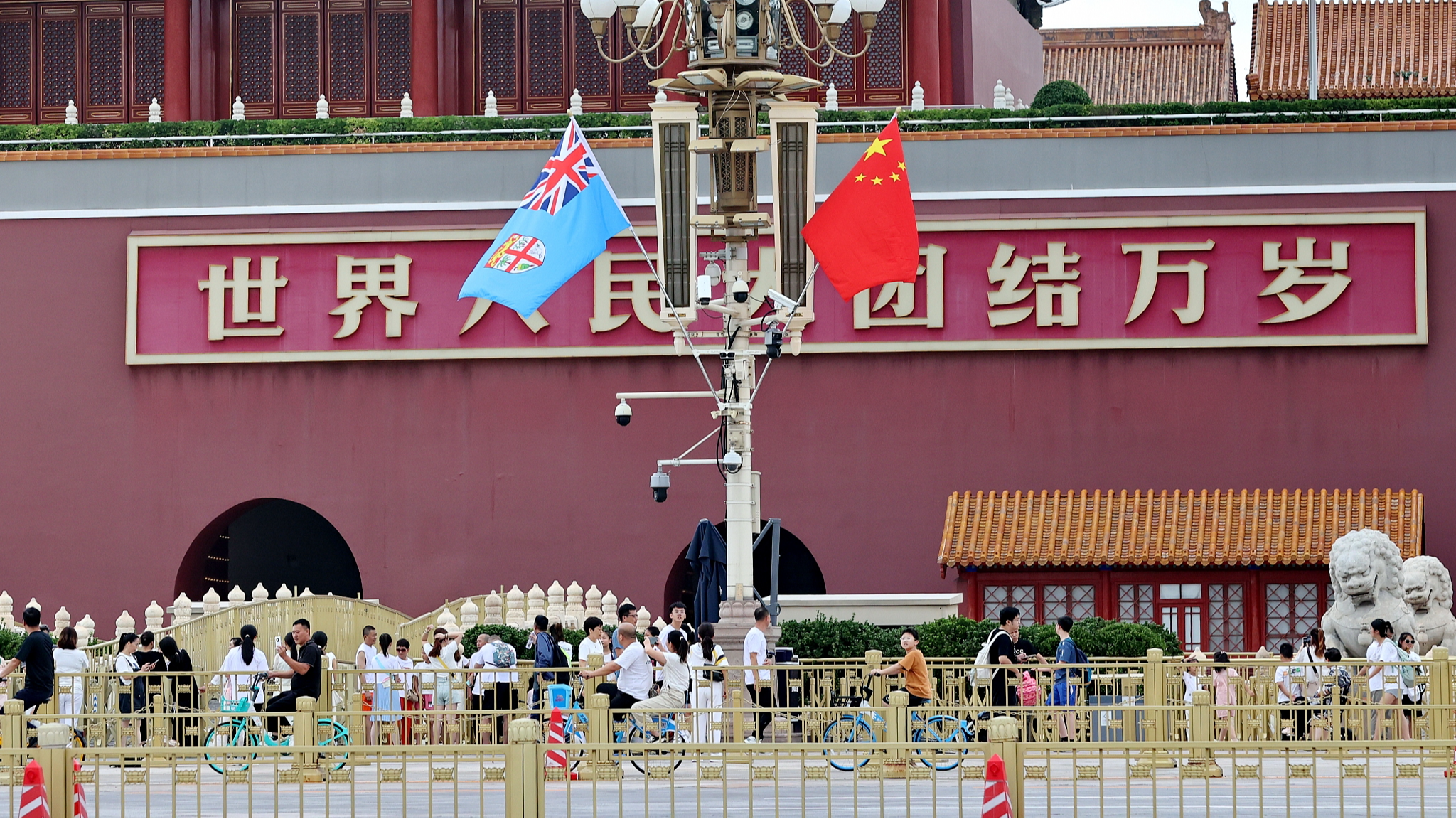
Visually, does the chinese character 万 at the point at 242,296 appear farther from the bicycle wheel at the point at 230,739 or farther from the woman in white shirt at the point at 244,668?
the bicycle wheel at the point at 230,739

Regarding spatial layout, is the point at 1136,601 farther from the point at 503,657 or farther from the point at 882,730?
the point at 882,730

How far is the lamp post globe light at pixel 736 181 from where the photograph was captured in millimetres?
18562

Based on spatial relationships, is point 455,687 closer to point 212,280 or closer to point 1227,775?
point 1227,775

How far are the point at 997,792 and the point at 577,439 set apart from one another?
1509 centimetres

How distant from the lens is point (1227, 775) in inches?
615

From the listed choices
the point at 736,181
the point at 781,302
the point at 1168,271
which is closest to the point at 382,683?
the point at 781,302

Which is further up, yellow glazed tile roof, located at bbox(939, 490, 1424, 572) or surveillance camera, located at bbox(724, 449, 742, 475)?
surveillance camera, located at bbox(724, 449, 742, 475)

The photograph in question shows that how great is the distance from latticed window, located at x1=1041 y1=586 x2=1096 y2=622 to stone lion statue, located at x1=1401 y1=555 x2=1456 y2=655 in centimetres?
460

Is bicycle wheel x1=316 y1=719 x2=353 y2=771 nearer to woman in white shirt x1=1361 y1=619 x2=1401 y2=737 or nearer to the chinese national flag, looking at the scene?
the chinese national flag

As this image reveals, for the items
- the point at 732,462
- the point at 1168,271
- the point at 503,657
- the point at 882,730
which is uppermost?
the point at 1168,271

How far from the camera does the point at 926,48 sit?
28984 mm

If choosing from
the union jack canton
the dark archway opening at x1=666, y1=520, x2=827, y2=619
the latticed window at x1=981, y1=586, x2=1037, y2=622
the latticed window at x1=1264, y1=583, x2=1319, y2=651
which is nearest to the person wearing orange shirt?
the union jack canton

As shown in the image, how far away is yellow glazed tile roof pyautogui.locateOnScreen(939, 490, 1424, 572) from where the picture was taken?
23.5 m

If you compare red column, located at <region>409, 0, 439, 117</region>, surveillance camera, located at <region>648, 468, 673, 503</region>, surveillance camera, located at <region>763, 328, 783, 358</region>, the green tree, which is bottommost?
surveillance camera, located at <region>648, 468, 673, 503</region>
